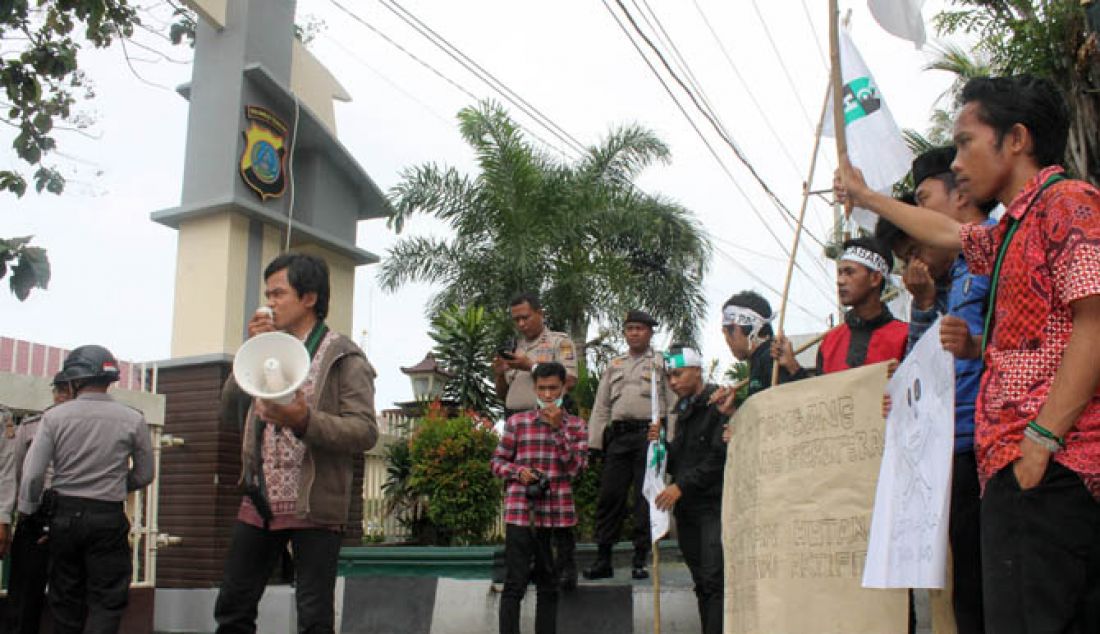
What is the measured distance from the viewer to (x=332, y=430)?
4.16 m

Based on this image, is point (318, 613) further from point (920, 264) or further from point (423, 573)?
point (423, 573)

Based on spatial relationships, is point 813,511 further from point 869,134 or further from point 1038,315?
point 1038,315

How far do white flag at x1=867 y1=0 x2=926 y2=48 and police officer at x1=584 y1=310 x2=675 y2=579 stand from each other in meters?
4.07

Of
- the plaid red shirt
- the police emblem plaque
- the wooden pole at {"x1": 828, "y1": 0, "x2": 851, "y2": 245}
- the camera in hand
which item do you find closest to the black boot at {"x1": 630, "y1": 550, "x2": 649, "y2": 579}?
the plaid red shirt

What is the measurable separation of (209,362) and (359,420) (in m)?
4.76

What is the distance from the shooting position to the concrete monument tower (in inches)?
334

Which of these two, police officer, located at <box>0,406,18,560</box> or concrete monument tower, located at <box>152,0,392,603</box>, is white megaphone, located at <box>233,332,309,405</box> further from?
concrete monument tower, located at <box>152,0,392,603</box>

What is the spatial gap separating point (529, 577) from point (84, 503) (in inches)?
106

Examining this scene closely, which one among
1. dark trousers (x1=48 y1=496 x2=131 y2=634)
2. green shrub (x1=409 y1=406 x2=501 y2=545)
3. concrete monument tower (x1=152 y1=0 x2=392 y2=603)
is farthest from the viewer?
green shrub (x1=409 y1=406 x2=501 y2=545)

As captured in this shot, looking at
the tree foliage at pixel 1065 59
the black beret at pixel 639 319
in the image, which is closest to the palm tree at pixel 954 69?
the tree foliage at pixel 1065 59

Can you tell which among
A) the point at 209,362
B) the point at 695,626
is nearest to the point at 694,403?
the point at 695,626

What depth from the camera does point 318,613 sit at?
161 inches

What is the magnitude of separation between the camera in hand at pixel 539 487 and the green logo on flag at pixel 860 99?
10.4 feet

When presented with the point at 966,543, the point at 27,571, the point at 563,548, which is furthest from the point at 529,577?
the point at 966,543
